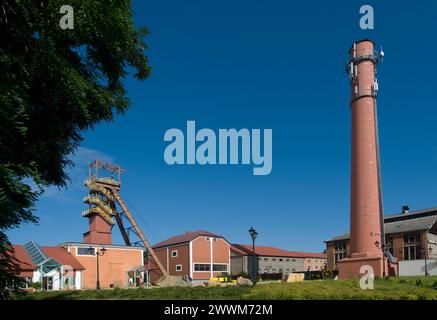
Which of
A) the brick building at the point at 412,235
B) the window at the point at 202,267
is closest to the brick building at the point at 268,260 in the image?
the window at the point at 202,267

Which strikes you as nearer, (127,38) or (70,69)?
(70,69)

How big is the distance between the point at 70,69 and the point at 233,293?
17.4 meters

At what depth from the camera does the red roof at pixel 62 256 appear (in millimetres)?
44719

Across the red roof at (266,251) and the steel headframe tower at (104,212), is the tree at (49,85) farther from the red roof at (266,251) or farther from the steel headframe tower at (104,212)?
the red roof at (266,251)

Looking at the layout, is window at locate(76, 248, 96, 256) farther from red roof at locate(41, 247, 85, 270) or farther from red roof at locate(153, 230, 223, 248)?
red roof at locate(153, 230, 223, 248)

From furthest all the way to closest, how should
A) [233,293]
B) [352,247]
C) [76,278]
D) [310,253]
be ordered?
[310,253]
[76,278]
[352,247]
[233,293]

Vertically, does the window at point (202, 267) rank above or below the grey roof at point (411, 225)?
below

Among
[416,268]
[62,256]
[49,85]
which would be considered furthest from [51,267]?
[49,85]

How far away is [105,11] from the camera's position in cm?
776

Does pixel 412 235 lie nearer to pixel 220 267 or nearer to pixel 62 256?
pixel 220 267

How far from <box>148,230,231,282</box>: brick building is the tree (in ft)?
163

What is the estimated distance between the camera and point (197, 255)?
5962cm
